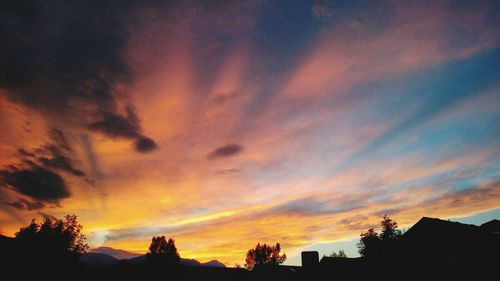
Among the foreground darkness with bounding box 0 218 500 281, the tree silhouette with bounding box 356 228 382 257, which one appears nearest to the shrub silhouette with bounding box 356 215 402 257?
the tree silhouette with bounding box 356 228 382 257

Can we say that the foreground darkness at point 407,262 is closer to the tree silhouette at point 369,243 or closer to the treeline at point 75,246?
the treeline at point 75,246

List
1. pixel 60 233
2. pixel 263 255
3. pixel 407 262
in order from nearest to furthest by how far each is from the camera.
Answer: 1. pixel 407 262
2. pixel 60 233
3. pixel 263 255

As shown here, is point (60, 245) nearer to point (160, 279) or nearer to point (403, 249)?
point (160, 279)

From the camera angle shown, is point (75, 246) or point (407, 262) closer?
point (407, 262)

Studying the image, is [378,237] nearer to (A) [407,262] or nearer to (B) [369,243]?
(B) [369,243]

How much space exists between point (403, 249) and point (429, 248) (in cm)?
266

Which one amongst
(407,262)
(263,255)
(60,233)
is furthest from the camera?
(263,255)

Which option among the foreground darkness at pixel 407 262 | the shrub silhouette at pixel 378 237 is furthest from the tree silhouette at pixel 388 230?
the foreground darkness at pixel 407 262

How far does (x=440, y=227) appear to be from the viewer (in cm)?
2991

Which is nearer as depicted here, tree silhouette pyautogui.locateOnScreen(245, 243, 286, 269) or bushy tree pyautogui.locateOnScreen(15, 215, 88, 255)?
bushy tree pyautogui.locateOnScreen(15, 215, 88, 255)

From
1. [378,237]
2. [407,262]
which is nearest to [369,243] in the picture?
[378,237]

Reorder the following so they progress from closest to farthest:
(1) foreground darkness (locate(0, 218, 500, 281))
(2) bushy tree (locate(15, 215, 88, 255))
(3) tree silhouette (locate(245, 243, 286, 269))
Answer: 1. (1) foreground darkness (locate(0, 218, 500, 281))
2. (2) bushy tree (locate(15, 215, 88, 255))
3. (3) tree silhouette (locate(245, 243, 286, 269))

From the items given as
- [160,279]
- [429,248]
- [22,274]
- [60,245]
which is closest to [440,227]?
[429,248]

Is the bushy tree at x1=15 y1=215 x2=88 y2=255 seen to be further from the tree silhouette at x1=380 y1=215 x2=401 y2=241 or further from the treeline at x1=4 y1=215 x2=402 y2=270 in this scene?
the tree silhouette at x1=380 y1=215 x2=401 y2=241
